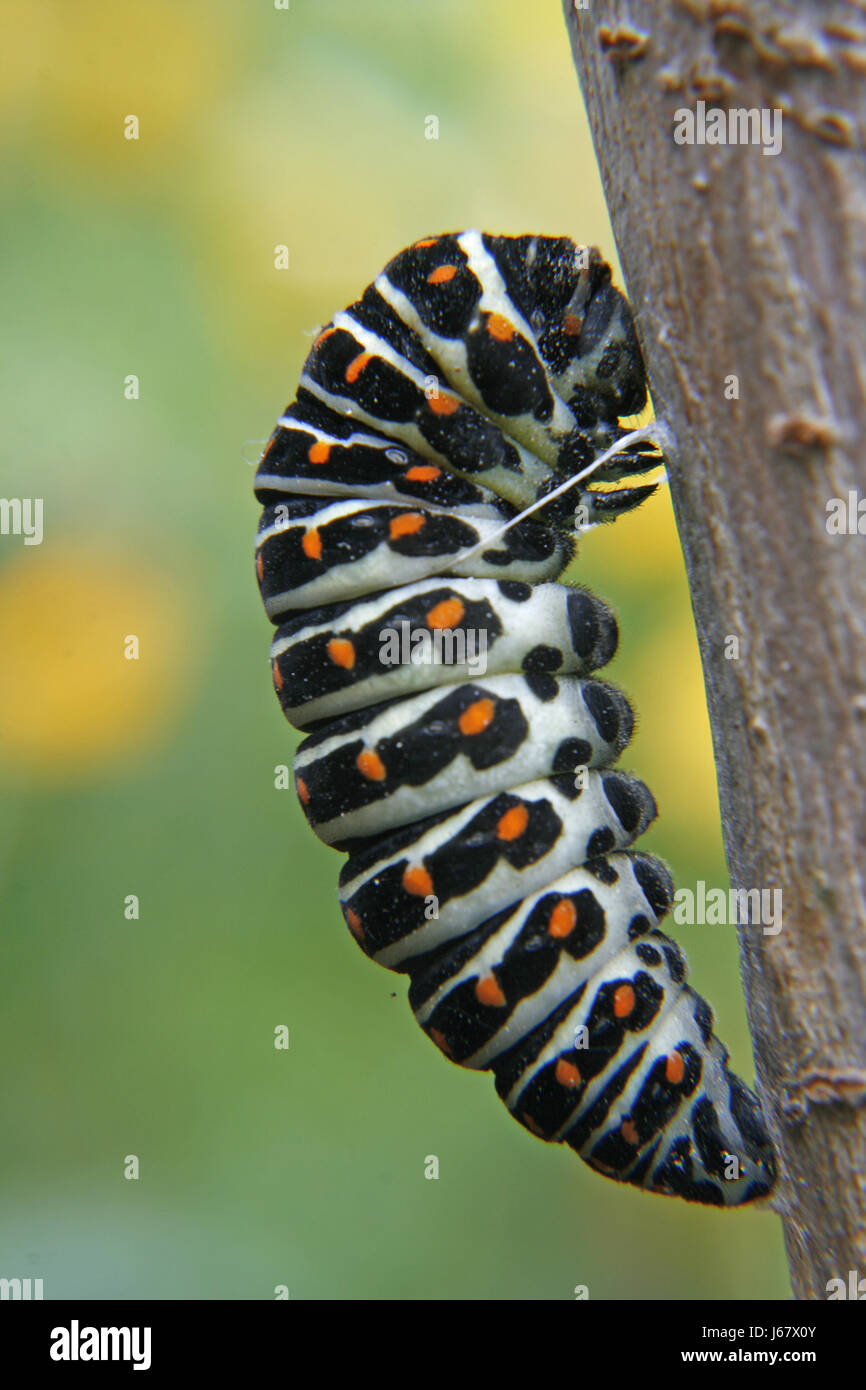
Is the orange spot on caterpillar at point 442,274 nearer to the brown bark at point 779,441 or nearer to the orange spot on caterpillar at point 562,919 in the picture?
the brown bark at point 779,441

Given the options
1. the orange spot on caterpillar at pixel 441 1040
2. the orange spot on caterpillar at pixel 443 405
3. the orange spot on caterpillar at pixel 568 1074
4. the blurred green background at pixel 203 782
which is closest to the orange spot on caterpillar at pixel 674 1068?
the orange spot on caterpillar at pixel 568 1074

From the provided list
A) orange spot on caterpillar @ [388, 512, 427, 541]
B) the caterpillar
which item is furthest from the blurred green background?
orange spot on caterpillar @ [388, 512, 427, 541]

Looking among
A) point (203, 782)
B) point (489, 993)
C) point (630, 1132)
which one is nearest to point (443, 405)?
point (489, 993)

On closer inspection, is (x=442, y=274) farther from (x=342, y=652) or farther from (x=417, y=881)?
(x=417, y=881)

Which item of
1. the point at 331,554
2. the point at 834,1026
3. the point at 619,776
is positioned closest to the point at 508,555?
the point at 331,554

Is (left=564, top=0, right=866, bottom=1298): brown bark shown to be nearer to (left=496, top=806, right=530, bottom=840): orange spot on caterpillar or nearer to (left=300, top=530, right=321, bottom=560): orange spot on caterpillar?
(left=496, top=806, right=530, bottom=840): orange spot on caterpillar

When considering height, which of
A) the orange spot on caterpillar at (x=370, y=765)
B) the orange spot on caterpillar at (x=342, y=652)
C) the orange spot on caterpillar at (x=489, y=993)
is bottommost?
the orange spot on caterpillar at (x=489, y=993)

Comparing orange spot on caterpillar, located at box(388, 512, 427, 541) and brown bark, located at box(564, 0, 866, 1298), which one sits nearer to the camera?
brown bark, located at box(564, 0, 866, 1298)
